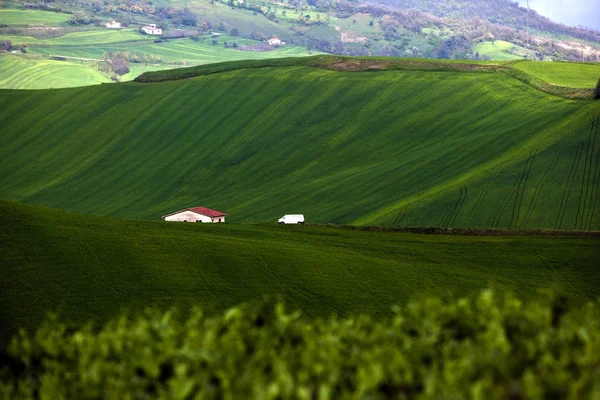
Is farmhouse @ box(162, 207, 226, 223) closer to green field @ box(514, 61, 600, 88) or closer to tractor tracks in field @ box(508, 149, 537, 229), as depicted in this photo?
tractor tracks in field @ box(508, 149, 537, 229)

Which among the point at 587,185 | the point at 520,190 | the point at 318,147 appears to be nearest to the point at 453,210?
the point at 520,190

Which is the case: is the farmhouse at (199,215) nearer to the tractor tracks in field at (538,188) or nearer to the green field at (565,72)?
the tractor tracks in field at (538,188)

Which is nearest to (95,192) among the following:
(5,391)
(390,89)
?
(390,89)

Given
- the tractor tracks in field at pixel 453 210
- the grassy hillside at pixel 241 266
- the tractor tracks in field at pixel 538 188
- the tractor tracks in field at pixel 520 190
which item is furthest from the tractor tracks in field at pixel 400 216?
the grassy hillside at pixel 241 266

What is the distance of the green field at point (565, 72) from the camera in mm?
149000

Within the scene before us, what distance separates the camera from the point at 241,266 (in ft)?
202

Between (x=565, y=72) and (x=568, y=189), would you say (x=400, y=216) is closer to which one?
(x=568, y=189)

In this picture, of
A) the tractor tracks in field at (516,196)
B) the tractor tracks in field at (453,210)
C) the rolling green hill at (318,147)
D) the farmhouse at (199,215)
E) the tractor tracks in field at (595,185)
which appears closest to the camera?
the tractor tracks in field at (595,185)

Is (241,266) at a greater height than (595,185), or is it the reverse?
(241,266)

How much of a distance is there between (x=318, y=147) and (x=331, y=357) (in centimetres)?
10893

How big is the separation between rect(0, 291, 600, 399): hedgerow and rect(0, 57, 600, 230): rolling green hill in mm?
61141

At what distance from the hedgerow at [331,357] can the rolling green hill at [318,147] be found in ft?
201

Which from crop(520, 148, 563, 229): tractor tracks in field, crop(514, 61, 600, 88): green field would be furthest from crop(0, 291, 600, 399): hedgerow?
crop(514, 61, 600, 88): green field

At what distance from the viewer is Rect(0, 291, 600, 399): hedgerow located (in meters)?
23.1
